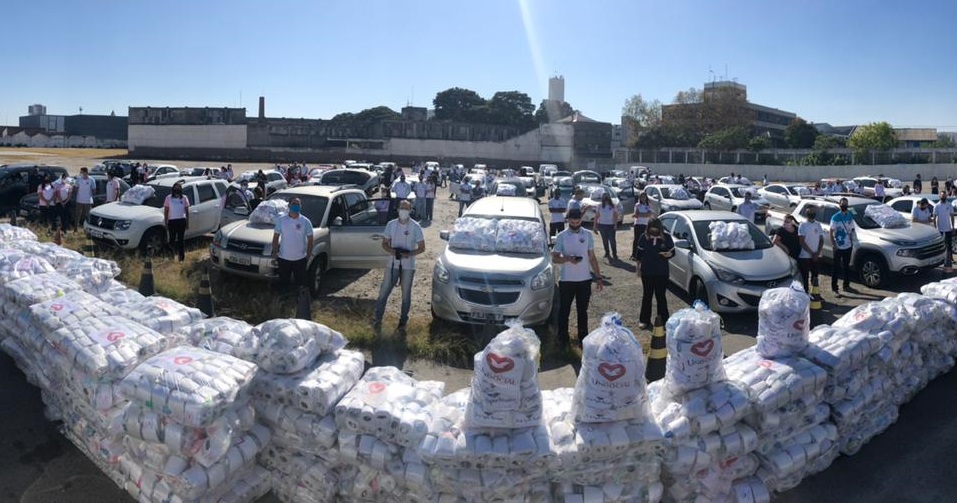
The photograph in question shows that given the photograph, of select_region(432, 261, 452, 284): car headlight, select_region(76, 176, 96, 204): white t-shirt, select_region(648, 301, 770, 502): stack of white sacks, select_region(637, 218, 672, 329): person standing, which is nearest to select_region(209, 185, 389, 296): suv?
select_region(432, 261, 452, 284): car headlight

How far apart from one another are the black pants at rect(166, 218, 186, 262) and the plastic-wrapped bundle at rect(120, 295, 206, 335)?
711cm

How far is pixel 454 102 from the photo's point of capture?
12262 cm

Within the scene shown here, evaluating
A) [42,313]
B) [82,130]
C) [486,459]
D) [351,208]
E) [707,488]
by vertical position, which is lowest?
[707,488]

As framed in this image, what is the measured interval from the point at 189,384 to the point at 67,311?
86.7 inches

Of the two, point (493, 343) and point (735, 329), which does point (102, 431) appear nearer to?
point (493, 343)

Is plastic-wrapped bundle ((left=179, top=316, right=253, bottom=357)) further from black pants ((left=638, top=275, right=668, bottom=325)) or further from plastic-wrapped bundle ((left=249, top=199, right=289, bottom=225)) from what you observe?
plastic-wrapped bundle ((left=249, top=199, right=289, bottom=225))

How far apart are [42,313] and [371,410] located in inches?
131

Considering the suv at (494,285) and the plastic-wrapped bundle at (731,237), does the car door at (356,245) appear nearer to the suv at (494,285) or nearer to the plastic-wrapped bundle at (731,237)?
the suv at (494,285)

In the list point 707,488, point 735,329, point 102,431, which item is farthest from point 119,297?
point 735,329

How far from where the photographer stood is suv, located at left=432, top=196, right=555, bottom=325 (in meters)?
8.10

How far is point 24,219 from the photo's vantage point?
17672 millimetres

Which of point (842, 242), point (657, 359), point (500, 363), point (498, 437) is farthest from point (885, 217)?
point (498, 437)

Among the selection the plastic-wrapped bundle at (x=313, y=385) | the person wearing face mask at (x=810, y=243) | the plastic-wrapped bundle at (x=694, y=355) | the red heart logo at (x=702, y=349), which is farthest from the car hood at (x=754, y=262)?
the plastic-wrapped bundle at (x=313, y=385)

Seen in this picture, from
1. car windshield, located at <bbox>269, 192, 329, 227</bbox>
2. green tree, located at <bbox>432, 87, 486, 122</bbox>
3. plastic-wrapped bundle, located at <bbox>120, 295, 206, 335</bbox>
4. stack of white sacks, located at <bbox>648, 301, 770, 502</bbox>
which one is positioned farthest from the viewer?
green tree, located at <bbox>432, 87, 486, 122</bbox>
